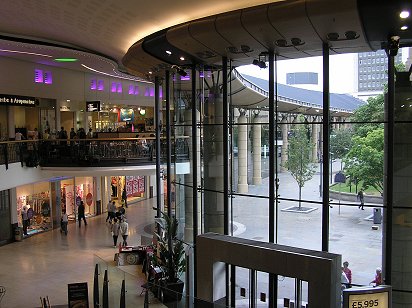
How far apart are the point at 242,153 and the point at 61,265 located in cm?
990

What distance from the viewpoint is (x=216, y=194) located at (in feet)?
42.8

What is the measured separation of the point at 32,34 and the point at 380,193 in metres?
12.4

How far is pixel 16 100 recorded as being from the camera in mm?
22016

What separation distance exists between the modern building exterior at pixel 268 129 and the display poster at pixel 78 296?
2943mm

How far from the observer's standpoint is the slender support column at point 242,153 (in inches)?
473

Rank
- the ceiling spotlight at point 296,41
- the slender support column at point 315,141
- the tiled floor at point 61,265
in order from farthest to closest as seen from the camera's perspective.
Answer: the tiled floor at point 61,265, the slender support column at point 315,141, the ceiling spotlight at point 296,41

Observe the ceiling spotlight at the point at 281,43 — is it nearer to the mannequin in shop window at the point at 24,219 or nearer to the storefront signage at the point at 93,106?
the mannequin in shop window at the point at 24,219

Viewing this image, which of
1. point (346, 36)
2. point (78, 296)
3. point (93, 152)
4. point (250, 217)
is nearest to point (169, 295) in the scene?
point (78, 296)

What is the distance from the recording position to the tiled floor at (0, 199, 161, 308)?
12172 mm

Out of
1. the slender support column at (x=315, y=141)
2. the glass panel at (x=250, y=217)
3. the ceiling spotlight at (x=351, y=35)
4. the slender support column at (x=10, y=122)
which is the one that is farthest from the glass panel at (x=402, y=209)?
the slender support column at (x=10, y=122)

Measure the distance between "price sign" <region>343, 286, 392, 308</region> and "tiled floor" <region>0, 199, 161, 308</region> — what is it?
485cm

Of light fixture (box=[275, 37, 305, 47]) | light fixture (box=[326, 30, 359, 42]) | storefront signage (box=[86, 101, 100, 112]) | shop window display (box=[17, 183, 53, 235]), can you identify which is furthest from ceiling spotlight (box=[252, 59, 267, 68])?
storefront signage (box=[86, 101, 100, 112])

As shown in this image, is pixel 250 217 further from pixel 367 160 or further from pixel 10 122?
pixel 10 122

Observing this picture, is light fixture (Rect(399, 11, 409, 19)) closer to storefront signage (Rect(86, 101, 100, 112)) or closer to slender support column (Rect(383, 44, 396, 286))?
slender support column (Rect(383, 44, 396, 286))
